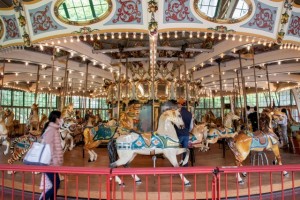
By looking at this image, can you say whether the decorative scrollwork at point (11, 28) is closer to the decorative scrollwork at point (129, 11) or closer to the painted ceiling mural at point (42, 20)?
the painted ceiling mural at point (42, 20)

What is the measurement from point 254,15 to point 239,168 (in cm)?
367

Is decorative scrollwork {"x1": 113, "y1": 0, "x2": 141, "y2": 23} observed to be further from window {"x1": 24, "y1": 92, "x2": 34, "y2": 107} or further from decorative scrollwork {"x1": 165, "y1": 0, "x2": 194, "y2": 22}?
window {"x1": 24, "y1": 92, "x2": 34, "y2": 107}

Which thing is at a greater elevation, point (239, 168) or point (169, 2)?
point (169, 2)

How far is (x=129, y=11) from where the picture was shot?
5.38 metres

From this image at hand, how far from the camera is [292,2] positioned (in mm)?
5676

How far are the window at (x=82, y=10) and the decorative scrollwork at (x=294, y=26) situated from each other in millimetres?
3839

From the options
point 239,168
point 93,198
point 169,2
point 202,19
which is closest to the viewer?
point 239,168

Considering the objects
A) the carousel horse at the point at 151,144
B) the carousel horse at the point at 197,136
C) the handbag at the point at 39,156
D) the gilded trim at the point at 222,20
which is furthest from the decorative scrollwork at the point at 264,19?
the handbag at the point at 39,156

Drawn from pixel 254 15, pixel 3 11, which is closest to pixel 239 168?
pixel 254 15

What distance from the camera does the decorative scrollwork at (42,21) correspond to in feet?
18.4

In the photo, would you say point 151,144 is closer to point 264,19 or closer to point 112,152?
point 112,152

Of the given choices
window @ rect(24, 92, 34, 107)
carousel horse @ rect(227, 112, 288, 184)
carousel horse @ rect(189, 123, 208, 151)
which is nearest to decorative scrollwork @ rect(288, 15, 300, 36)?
carousel horse @ rect(227, 112, 288, 184)

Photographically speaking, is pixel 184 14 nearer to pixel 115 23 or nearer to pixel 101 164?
pixel 115 23

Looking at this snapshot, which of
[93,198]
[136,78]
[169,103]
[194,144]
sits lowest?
[93,198]
